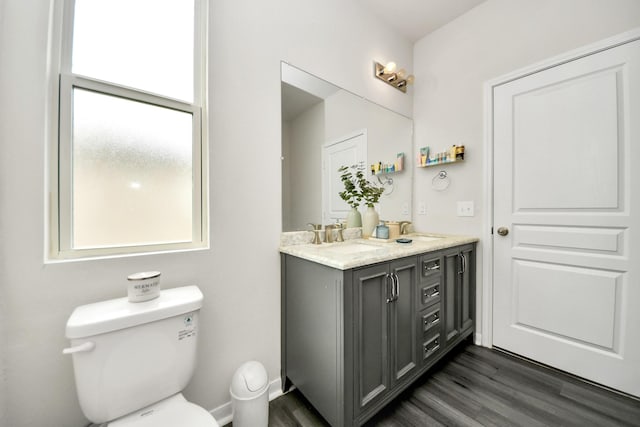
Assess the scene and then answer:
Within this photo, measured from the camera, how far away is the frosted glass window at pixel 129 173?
101 cm

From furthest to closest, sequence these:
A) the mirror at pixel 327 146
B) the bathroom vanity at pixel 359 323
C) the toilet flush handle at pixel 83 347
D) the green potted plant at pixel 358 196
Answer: the green potted plant at pixel 358 196, the mirror at pixel 327 146, the bathroom vanity at pixel 359 323, the toilet flush handle at pixel 83 347

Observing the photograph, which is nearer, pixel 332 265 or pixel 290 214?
pixel 332 265

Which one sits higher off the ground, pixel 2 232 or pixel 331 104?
pixel 331 104

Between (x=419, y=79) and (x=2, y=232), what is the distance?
299 cm

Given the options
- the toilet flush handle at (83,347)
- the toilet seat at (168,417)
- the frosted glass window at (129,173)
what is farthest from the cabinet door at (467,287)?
the toilet flush handle at (83,347)

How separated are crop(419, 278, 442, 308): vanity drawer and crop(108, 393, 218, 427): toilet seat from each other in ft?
4.01

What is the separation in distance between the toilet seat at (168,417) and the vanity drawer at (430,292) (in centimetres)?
122

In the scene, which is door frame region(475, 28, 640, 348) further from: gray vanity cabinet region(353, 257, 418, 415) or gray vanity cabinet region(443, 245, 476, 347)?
gray vanity cabinet region(353, 257, 418, 415)

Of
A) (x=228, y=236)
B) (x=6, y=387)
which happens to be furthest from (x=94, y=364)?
(x=228, y=236)

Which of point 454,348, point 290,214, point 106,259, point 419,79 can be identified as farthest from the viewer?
point 419,79

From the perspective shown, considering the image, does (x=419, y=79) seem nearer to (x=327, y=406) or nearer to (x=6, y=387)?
(x=327, y=406)

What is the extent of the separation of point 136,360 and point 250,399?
0.54m

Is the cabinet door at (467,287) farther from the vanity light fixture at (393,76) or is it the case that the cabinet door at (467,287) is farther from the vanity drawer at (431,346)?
the vanity light fixture at (393,76)

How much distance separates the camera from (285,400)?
1.41 metres
